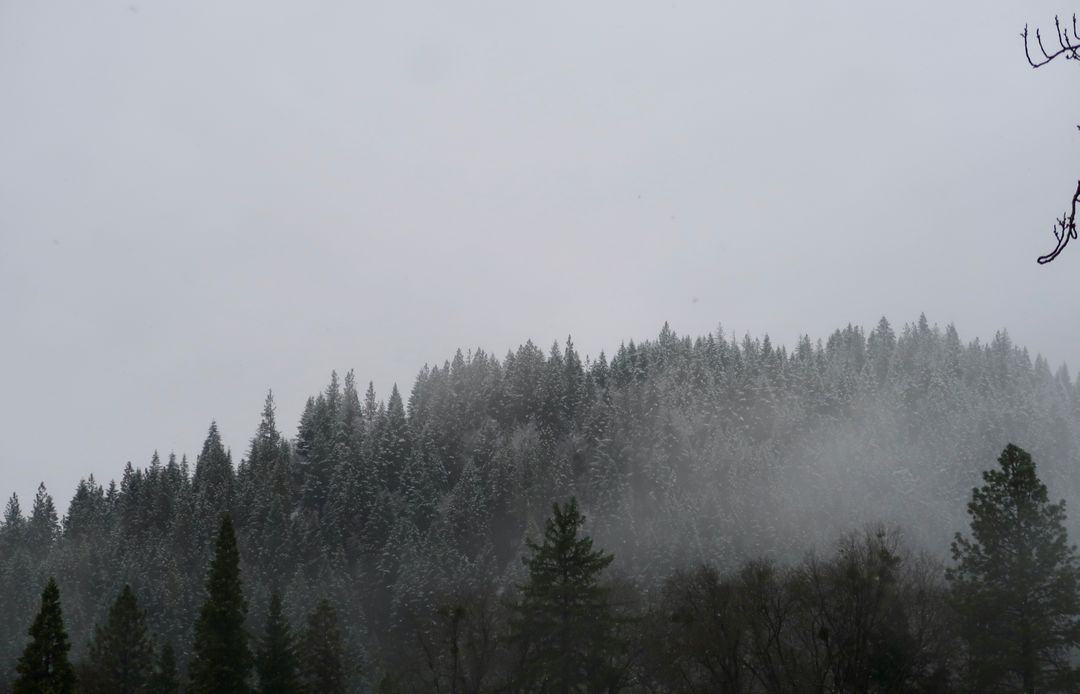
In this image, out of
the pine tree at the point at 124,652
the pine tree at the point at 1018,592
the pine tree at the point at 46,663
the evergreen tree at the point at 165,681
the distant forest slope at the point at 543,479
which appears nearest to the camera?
the pine tree at the point at 46,663

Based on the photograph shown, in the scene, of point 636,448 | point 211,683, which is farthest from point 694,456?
point 211,683

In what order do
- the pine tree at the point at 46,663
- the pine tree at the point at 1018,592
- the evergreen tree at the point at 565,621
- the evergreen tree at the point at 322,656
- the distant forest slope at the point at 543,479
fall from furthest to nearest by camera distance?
the distant forest slope at the point at 543,479 < the evergreen tree at the point at 322,656 < the evergreen tree at the point at 565,621 < the pine tree at the point at 1018,592 < the pine tree at the point at 46,663

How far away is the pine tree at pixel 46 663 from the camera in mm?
32281

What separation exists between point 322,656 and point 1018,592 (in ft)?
109

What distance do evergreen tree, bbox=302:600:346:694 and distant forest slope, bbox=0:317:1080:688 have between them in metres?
39.9

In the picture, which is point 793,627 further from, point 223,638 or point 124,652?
point 124,652

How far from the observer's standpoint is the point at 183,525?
140 m

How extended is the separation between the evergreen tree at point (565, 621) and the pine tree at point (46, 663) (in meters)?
19.4

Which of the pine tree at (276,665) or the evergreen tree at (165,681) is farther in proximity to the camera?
the evergreen tree at (165,681)

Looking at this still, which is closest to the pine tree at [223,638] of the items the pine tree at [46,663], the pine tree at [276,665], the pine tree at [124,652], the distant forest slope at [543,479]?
the pine tree at [276,665]

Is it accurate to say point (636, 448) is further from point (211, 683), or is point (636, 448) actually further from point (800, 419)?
point (211, 683)

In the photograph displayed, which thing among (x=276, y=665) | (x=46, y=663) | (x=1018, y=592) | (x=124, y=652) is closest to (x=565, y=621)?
(x=276, y=665)

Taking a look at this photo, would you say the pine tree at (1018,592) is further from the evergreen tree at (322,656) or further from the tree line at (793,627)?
the evergreen tree at (322,656)

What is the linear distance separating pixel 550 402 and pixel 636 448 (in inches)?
948
